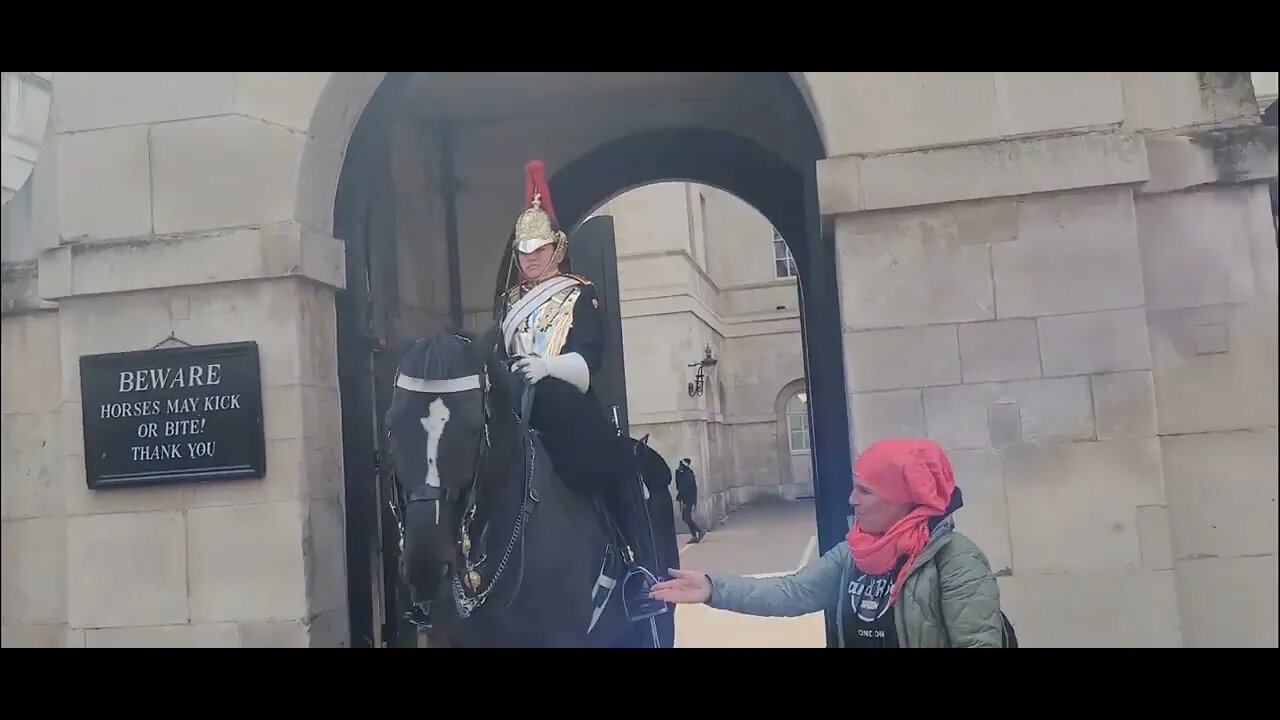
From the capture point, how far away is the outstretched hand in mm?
3197

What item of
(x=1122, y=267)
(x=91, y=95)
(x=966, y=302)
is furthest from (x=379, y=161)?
(x=1122, y=267)

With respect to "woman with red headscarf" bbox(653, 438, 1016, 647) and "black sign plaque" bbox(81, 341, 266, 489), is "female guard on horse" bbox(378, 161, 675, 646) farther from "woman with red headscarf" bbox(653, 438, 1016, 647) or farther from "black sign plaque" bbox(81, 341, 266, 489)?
"black sign plaque" bbox(81, 341, 266, 489)

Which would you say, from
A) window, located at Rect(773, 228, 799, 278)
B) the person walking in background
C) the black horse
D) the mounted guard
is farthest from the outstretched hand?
window, located at Rect(773, 228, 799, 278)

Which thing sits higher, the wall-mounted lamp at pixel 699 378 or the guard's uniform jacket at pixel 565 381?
the wall-mounted lamp at pixel 699 378

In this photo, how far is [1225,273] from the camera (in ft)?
11.6

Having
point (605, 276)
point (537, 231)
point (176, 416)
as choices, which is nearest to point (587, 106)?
point (605, 276)

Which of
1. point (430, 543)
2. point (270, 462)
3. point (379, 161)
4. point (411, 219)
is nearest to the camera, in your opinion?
point (430, 543)

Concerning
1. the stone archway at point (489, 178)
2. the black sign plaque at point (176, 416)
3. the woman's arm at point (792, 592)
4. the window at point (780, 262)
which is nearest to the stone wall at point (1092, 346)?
the stone archway at point (489, 178)

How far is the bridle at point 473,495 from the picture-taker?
3.07 meters

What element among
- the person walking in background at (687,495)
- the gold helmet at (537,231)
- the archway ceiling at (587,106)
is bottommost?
the person walking in background at (687,495)

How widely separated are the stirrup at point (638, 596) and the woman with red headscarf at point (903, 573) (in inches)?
24.6

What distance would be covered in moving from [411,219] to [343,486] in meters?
2.34

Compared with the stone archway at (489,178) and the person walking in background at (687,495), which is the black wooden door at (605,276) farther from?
the person walking in background at (687,495)
